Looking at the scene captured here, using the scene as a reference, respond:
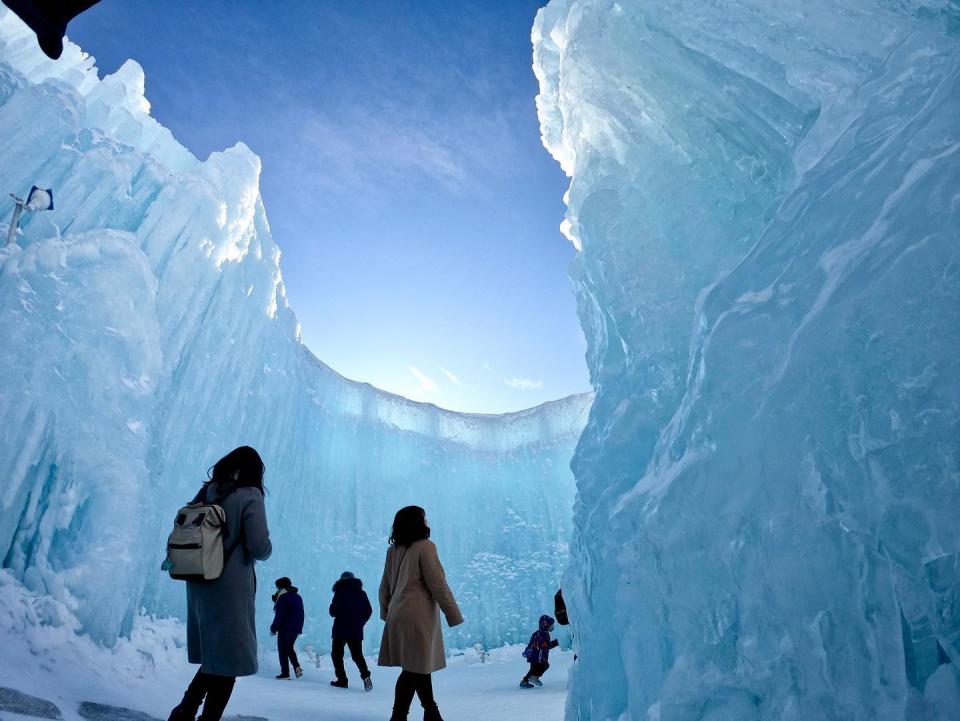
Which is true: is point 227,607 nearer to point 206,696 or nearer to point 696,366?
point 206,696

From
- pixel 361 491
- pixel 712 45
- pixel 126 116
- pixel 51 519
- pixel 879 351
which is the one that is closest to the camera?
pixel 879 351

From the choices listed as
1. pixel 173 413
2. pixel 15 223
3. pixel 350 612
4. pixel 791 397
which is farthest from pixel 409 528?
pixel 173 413

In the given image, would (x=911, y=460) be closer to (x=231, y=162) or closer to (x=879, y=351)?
(x=879, y=351)

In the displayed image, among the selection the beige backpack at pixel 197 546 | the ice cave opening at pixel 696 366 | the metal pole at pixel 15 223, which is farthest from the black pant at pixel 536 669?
the metal pole at pixel 15 223

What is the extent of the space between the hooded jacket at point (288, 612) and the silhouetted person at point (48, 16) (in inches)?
222

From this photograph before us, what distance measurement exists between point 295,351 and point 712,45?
12.6 m

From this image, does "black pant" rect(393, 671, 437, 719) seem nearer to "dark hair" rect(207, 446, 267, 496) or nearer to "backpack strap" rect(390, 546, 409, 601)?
"backpack strap" rect(390, 546, 409, 601)

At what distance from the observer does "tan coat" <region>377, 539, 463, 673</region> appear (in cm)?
290

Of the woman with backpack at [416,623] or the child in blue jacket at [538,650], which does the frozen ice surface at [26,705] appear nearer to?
the woman with backpack at [416,623]

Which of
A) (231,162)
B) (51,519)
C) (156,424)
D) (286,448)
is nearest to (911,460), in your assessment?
(51,519)

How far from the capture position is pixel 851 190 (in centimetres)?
281

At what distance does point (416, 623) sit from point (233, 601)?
951 millimetres

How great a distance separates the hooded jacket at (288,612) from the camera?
598cm

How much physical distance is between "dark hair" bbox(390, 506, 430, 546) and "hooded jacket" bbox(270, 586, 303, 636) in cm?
335
